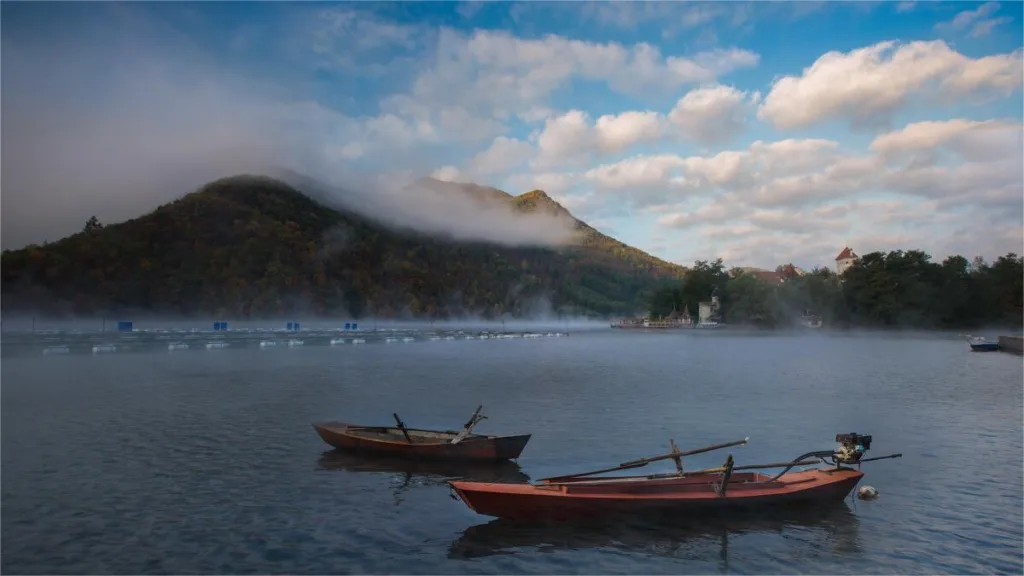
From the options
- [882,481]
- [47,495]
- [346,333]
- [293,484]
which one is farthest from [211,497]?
[346,333]

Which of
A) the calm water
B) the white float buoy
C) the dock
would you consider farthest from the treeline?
the white float buoy

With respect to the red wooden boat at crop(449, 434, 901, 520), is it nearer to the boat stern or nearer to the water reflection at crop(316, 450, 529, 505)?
the water reflection at crop(316, 450, 529, 505)

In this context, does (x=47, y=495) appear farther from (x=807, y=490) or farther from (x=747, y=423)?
(x=747, y=423)

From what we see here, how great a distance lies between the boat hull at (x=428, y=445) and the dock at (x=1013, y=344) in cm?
8310

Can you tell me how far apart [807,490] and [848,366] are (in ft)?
172

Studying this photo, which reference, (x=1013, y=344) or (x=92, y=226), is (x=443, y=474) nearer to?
(x=1013, y=344)

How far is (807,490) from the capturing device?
1532cm

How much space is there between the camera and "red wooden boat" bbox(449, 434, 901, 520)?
14.1 meters

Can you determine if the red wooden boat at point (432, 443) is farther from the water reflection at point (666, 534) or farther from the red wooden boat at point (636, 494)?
the water reflection at point (666, 534)

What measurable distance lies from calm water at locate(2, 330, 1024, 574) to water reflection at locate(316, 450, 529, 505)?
0.38 ft

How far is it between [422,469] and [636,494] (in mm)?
7444

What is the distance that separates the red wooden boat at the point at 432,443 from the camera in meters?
19.5

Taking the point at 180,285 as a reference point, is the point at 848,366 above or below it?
below

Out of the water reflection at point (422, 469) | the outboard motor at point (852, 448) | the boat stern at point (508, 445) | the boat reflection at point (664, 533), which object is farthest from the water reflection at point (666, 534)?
the boat stern at point (508, 445)
